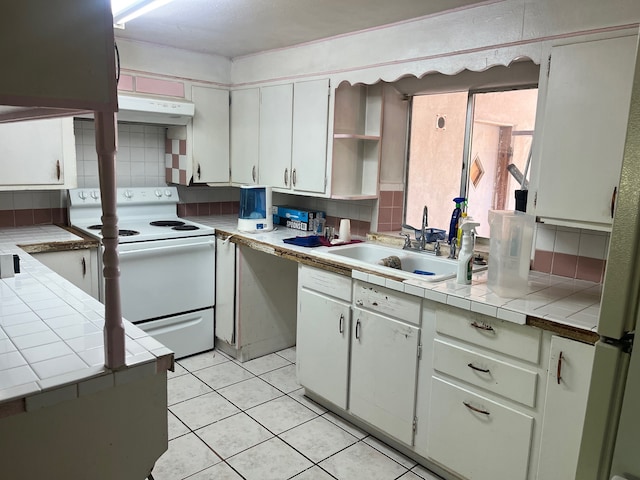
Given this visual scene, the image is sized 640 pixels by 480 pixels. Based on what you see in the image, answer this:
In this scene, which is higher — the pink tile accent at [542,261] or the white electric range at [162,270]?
the pink tile accent at [542,261]

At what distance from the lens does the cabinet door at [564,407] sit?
1786mm

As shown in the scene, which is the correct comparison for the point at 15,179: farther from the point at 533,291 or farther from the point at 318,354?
the point at 533,291

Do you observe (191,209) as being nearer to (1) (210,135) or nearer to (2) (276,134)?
(1) (210,135)

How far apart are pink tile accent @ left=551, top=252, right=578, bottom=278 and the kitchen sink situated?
1.63 ft

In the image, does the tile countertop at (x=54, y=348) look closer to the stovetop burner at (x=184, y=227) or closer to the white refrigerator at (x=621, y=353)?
the white refrigerator at (x=621, y=353)

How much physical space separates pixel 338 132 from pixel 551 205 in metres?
1.55

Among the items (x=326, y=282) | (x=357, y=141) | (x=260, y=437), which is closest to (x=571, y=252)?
(x=326, y=282)

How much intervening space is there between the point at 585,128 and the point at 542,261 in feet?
2.56

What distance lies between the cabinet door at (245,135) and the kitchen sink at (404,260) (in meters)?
1.14

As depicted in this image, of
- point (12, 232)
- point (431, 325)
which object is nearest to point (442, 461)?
point (431, 325)

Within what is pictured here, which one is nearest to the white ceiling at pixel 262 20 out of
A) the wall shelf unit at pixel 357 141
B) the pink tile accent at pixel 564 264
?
the wall shelf unit at pixel 357 141

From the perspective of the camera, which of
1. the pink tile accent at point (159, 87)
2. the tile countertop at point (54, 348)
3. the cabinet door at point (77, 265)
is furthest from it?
the pink tile accent at point (159, 87)

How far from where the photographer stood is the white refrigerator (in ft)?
3.09

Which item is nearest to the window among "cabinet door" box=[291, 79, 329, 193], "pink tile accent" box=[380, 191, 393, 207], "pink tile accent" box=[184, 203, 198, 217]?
"pink tile accent" box=[380, 191, 393, 207]
